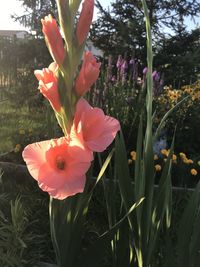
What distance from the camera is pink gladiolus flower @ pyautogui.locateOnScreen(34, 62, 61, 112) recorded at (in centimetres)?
148

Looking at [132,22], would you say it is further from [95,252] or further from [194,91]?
[95,252]

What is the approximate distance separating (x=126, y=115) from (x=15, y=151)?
4.13 ft

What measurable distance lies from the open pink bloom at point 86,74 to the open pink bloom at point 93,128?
6cm

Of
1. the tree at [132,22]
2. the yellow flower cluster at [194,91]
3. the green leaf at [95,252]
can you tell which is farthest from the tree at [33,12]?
the green leaf at [95,252]

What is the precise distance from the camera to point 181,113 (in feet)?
A: 18.2

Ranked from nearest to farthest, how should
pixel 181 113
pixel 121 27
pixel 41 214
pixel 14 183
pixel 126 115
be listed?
1. pixel 41 214
2. pixel 14 183
3. pixel 126 115
4. pixel 181 113
5. pixel 121 27

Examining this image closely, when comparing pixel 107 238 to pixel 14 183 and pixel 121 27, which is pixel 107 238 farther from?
pixel 121 27

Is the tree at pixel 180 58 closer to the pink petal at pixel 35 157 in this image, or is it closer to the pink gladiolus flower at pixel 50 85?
the pink gladiolus flower at pixel 50 85

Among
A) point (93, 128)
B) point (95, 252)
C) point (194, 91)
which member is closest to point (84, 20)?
point (93, 128)

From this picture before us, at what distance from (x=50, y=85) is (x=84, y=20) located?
228 millimetres

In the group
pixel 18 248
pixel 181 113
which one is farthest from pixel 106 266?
pixel 181 113

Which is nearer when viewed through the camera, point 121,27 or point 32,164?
point 32,164

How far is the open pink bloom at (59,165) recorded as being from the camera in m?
1.38

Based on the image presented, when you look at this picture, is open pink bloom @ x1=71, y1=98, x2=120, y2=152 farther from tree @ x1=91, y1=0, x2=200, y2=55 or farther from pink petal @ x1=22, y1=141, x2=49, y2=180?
tree @ x1=91, y1=0, x2=200, y2=55
